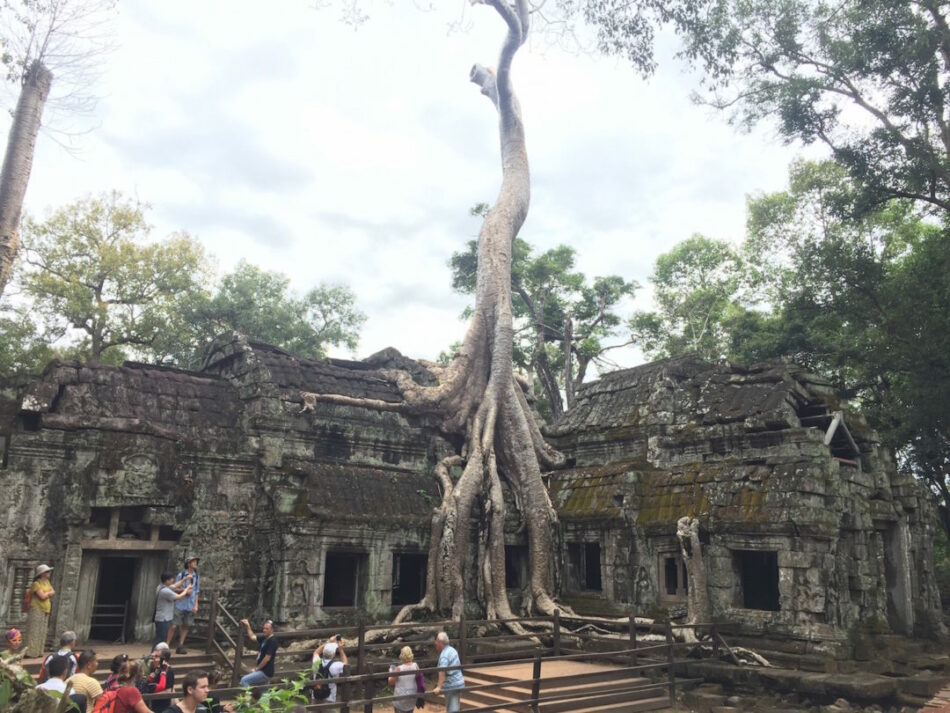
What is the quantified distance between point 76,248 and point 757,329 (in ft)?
74.2

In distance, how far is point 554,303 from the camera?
31.9 metres

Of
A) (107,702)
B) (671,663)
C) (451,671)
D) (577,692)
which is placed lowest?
(577,692)

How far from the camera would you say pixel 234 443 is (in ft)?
41.8

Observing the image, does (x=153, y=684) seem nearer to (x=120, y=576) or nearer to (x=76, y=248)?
(x=120, y=576)

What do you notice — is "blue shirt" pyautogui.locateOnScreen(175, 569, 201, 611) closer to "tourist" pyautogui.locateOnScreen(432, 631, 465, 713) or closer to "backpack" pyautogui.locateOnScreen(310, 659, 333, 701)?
"backpack" pyautogui.locateOnScreen(310, 659, 333, 701)

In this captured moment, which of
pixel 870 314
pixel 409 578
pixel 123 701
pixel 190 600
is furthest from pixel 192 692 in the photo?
pixel 870 314

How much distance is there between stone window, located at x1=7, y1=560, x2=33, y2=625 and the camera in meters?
10.2

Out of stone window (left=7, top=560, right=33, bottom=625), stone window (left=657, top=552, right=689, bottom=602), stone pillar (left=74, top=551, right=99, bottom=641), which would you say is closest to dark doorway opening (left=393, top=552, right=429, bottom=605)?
stone window (left=657, top=552, right=689, bottom=602)

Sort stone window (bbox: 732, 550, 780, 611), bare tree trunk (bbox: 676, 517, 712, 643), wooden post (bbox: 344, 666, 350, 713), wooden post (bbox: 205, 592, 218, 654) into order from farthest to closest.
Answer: stone window (bbox: 732, 550, 780, 611)
bare tree trunk (bbox: 676, 517, 712, 643)
wooden post (bbox: 205, 592, 218, 654)
wooden post (bbox: 344, 666, 350, 713)

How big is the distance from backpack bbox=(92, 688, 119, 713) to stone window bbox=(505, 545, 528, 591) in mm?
9857

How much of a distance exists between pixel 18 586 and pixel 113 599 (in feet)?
8.33

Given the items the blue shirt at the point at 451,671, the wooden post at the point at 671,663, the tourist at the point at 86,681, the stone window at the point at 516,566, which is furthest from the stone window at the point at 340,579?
the tourist at the point at 86,681

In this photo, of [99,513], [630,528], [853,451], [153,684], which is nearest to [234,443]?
[99,513]

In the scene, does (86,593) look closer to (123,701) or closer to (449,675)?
(449,675)
